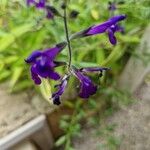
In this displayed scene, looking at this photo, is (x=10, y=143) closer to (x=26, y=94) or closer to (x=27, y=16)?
(x=26, y=94)

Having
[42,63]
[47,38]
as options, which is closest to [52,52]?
[42,63]

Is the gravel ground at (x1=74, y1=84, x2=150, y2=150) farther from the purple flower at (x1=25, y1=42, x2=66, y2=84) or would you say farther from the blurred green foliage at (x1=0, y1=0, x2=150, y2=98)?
the purple flower at (x1=25, y1=42, x2=66, y2=84)

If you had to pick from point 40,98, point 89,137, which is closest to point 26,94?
point 40,98

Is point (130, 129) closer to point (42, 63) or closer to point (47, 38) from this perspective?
point (47, 38)

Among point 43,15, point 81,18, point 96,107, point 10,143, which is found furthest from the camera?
point 96,107

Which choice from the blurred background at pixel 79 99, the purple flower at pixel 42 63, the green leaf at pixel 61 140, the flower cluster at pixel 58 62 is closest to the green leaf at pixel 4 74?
the blurred background at pixel 79 99

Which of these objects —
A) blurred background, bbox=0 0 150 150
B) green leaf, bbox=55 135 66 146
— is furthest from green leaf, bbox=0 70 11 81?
green leaf, bbox=55 135 66 146

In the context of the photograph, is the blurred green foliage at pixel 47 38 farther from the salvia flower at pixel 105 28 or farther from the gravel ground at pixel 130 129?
the salvia flower at pixel 105 28
